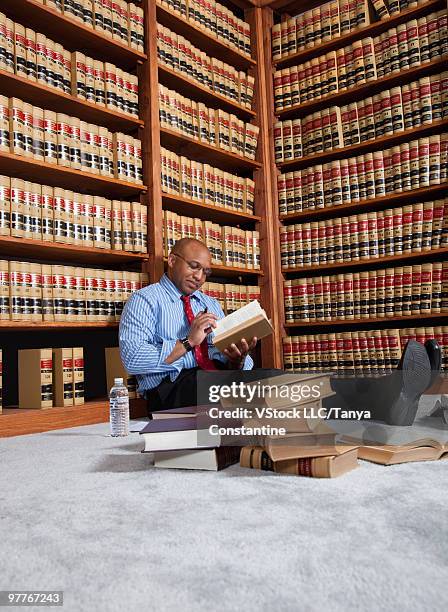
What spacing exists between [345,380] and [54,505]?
139cm

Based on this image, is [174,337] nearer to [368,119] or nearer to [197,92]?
[197,92]

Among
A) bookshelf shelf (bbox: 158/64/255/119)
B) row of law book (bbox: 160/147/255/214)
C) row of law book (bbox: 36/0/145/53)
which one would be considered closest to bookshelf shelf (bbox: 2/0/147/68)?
row of law book (bbox: 36/0/145/53)

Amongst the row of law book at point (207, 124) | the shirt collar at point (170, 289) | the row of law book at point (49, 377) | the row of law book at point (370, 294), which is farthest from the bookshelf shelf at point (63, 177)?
the row of law book at point (370, 294)

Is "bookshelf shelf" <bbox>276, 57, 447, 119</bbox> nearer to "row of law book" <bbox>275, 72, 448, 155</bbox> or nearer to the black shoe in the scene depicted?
"row of law book" <bbox>275, 72, 448, 155</bbox>

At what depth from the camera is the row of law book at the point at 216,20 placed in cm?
321

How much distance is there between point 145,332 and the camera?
91.5 inches

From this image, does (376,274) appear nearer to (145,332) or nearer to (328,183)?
(328,183)

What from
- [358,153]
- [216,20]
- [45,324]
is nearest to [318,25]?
[216,20]

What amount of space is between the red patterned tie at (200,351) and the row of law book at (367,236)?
1198 millimetres

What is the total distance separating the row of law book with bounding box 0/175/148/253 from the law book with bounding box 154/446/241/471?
131 cm

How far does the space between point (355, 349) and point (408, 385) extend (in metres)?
1.36

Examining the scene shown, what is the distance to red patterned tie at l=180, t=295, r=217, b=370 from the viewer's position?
246 cm

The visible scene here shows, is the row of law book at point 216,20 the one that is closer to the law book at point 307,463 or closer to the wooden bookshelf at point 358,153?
the wooden bookshelf at point 358,153

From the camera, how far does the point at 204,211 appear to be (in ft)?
11.1
